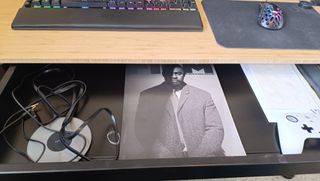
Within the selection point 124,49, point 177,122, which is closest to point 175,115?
point 177,122

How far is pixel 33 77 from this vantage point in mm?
672

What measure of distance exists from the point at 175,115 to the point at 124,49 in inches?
7.4

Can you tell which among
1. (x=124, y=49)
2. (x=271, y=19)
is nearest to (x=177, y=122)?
(x=124, y=49)

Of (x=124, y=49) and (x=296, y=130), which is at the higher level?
(x=124, y=49)

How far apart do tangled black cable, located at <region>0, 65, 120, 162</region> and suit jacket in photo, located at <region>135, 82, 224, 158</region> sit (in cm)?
7

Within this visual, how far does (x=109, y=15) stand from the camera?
0.59 meters

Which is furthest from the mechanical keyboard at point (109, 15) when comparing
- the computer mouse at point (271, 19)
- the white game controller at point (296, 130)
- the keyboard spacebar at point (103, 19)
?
the white game controller at point (296, 130)

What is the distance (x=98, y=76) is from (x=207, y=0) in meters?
0.34

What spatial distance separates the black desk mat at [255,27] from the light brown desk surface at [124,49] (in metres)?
0.02

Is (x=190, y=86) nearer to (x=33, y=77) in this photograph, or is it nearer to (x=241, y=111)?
(x=241, y=111)

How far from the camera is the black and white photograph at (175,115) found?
1.79 ft

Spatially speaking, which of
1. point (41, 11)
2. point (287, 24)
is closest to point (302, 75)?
point (287, 24)

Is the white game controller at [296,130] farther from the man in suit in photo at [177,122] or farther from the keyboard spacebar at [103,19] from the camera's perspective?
the keyboard spacebar at [103,19]

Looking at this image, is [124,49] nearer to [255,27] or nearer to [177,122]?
[177,122]
